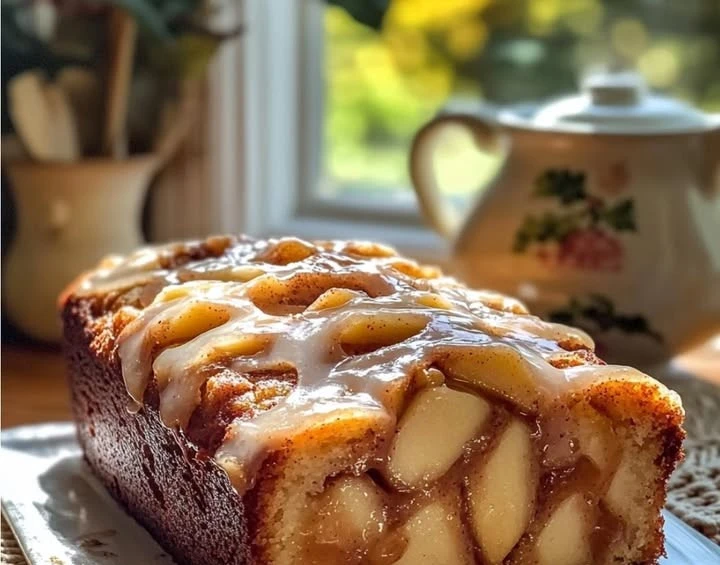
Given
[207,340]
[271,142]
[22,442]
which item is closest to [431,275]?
[207,340]

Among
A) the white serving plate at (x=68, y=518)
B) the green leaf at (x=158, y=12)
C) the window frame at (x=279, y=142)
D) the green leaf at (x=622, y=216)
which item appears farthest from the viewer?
the window frame at (x=279, y=142)

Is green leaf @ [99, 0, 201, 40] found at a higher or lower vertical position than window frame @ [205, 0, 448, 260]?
higher

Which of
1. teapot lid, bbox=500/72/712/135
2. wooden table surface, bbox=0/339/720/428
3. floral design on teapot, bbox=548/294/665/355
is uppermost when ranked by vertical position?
teapot lid, bbox=500/72/712/135

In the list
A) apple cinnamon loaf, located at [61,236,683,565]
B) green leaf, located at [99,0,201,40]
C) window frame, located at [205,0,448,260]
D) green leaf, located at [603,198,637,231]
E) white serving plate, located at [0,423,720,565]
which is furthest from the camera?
window frame, located at [205,0,448,260]

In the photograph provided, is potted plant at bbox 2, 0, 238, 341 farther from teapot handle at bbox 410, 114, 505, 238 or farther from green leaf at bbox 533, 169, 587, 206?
green leaf at bbox 533, 169, 587, 206

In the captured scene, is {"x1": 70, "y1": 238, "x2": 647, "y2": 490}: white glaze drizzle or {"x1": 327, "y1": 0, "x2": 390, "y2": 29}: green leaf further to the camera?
{"x1": 327, "y1": 0, "x2": 390, "y2": 29}: green leaf

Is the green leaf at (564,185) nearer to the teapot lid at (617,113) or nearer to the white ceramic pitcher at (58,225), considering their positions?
the teapot lid at (617,113)

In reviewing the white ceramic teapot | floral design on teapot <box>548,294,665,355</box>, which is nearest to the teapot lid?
the white ceramic teapot

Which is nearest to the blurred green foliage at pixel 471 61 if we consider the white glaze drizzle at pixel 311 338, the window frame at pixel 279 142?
the window frame at pixel 279 142
